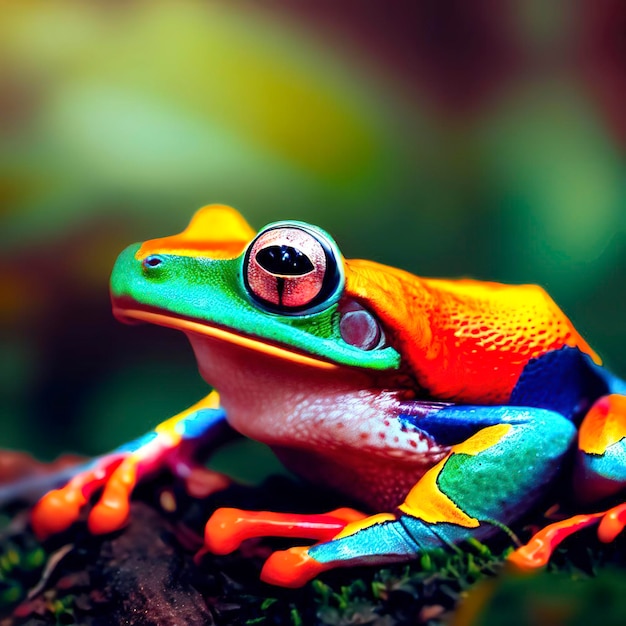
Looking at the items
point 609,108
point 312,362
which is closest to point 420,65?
point 609,108

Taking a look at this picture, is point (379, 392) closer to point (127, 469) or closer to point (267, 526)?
point (267, 526)

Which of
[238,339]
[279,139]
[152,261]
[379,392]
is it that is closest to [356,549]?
[379,392]

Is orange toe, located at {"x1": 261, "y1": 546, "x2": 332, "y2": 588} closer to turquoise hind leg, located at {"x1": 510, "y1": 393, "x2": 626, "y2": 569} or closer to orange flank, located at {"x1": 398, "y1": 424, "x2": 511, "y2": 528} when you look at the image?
orange flank, located at {"x1": 398, "y1": 424, "x2": 511, "y2": 528}

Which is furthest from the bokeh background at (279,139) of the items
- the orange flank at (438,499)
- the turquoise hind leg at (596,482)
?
the orange flank at (438,499)

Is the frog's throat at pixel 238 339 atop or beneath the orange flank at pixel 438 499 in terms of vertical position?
atop

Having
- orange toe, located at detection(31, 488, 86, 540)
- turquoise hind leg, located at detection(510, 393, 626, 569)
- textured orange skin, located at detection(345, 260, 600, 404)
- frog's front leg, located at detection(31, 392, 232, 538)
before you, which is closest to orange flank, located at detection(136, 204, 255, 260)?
textured orange skin, located at detection(345, 260, 600, 404)

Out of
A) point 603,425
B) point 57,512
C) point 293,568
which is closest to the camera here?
point 293,568

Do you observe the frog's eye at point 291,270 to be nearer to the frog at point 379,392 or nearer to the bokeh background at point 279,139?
the frog at point 379,392

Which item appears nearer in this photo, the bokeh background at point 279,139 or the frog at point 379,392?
the frog at point 379,392
